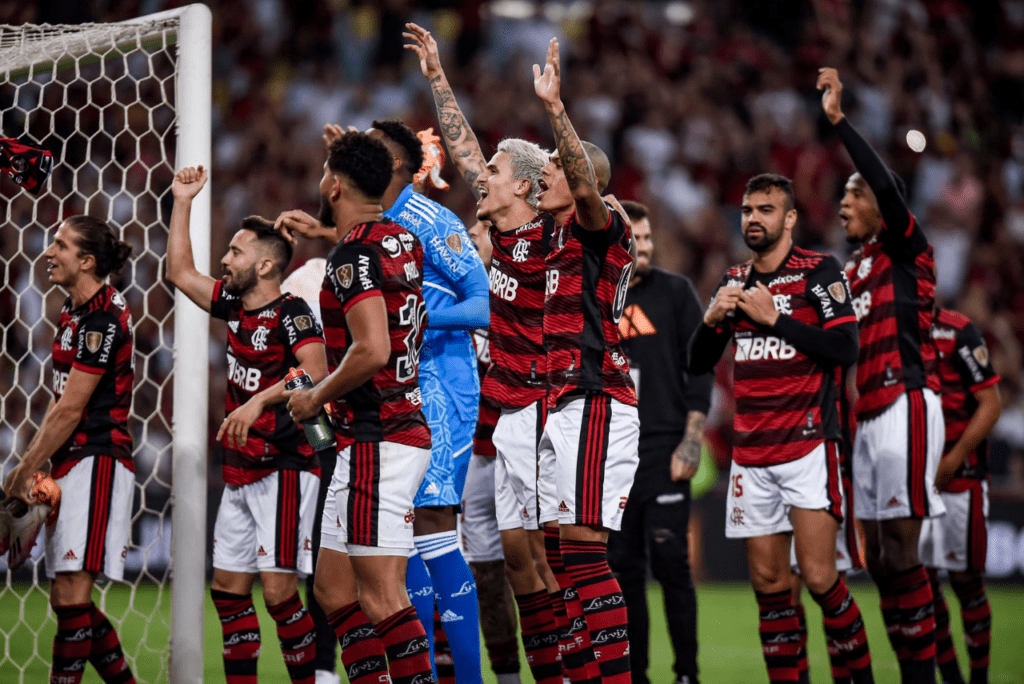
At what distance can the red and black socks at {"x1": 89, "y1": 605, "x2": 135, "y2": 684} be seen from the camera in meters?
4.60

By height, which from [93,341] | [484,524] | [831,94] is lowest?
[484,524]

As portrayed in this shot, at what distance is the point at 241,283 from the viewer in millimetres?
4816

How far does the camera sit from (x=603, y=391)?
393cm

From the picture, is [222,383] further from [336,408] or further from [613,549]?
[336,408]

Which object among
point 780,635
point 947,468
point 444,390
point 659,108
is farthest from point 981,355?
point 659,108

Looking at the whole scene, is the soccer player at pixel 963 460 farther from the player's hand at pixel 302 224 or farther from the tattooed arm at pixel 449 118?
the player's hand at pixel 302 224

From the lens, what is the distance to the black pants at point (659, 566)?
524cm

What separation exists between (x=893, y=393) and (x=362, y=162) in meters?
2.87

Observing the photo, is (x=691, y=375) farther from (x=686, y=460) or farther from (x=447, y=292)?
(x=447, y=292)

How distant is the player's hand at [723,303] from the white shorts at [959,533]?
225 centimetres

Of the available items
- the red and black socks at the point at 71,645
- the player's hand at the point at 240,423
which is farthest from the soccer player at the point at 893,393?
the red and black socks at the point at 71,645

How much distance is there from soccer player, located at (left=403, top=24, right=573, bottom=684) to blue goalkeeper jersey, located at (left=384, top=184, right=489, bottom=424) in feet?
0.45

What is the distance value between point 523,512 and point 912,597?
6.32ft

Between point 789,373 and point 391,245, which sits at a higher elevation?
point 391,245
